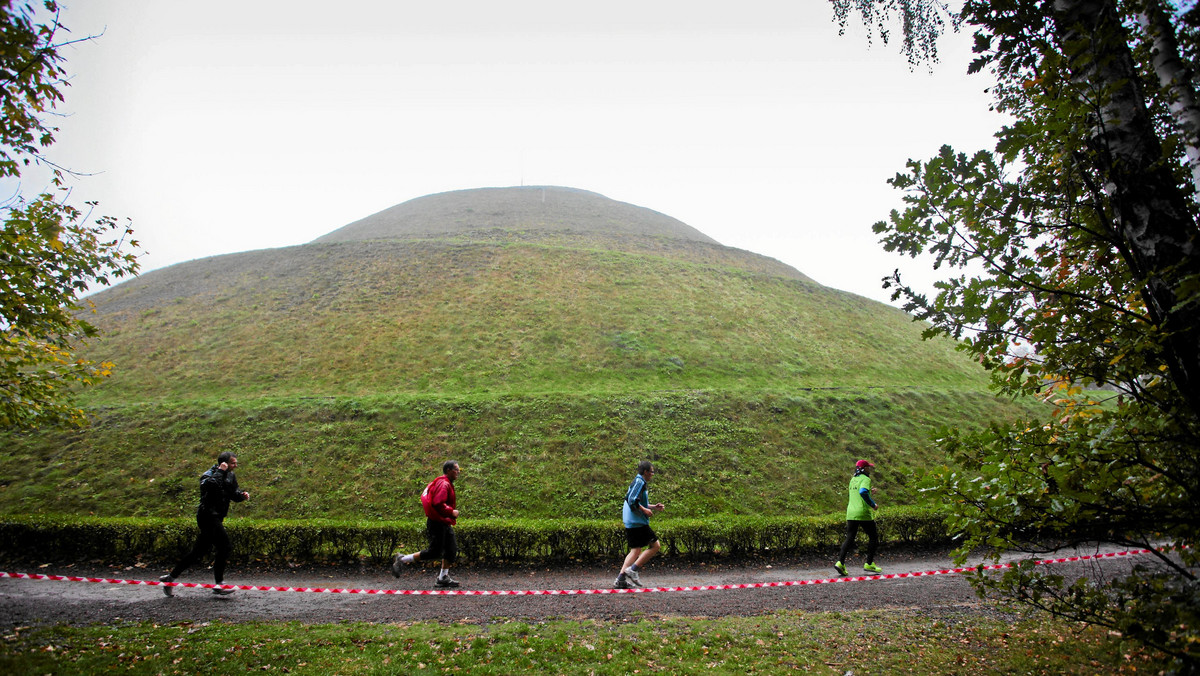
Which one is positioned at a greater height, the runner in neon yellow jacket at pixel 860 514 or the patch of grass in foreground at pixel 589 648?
the runner in neon yellow jacket at pixel 860 514

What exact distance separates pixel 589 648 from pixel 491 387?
17.2m

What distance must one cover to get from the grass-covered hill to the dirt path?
4071 millimetres

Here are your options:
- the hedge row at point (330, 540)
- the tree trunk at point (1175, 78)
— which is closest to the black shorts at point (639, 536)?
the hedge row at point (330, 540)

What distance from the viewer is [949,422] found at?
22656 mm

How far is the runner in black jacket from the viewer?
842 cm

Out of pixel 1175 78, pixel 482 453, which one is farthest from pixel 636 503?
pixel 482 453

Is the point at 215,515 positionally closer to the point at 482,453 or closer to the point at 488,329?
the point at 482,453

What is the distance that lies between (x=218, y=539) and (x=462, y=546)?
14.4 feet

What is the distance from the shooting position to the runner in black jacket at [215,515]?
842cm

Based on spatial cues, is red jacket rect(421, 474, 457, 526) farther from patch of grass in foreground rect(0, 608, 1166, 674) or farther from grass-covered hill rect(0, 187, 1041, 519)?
grass-covered hill rect(0, 187, 1041, 519)

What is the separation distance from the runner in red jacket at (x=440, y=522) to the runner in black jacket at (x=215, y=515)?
107 inches

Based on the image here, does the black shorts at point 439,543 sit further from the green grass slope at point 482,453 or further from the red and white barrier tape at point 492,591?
the green grass slope at point 482,453

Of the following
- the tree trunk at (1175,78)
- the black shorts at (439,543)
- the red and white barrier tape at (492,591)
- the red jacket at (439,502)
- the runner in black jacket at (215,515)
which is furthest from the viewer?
the black shorts at (439,543)

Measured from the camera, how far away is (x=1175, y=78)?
352 cm
